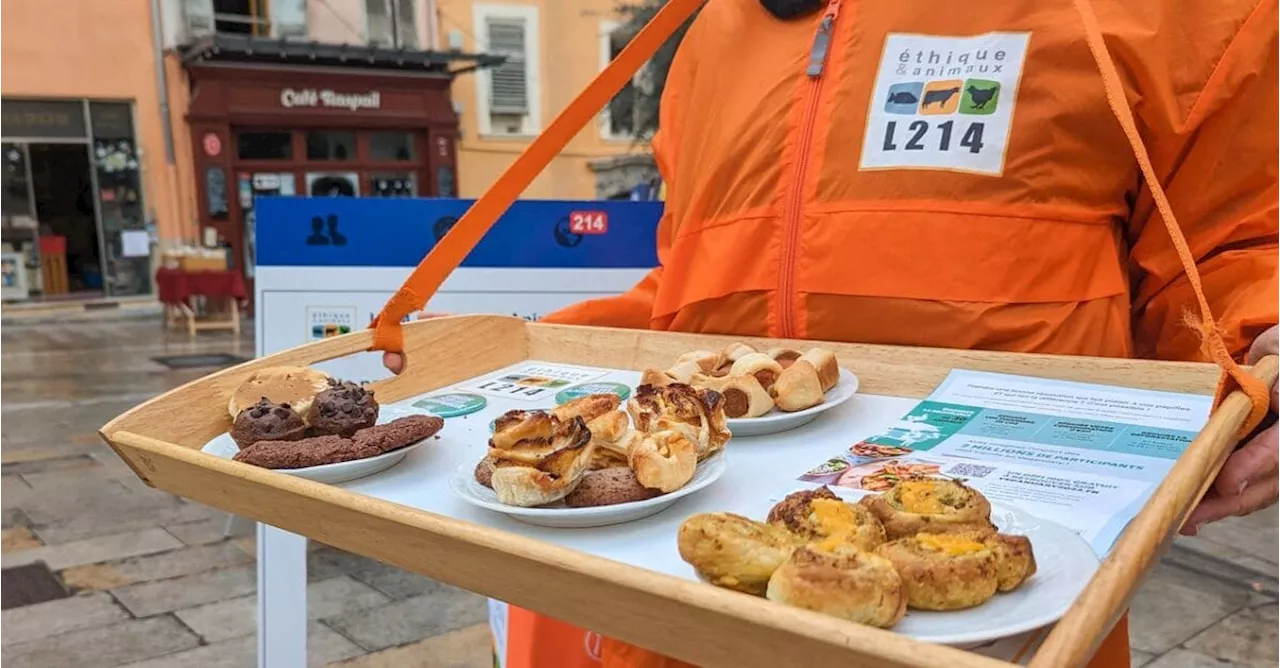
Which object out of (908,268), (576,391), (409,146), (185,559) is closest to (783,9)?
(908,268)

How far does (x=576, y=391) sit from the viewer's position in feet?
4.03

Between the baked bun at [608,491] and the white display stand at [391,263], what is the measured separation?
1576 millimetres

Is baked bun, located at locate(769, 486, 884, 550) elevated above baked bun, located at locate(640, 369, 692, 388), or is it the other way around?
baked bun, located at locate(640, 369, 692, 388)

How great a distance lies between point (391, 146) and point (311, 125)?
114cm

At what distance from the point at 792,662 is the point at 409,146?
561 inches

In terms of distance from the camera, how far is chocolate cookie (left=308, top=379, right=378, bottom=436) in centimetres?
103

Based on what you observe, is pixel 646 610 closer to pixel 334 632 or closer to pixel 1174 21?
pixel 1174 21

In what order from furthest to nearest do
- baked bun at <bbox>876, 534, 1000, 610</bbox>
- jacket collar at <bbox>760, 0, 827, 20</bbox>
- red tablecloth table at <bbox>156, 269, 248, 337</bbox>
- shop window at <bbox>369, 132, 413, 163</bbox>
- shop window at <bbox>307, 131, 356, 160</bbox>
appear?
shop window at <bbox>369, 132, 413, 163</bbox> → shop window at <bbox>307, 131, 356, 160</bbox> → red tablecloth table at <bbox>156, 269, 248, 337</bbox> → jacket collar at <bbox>760, 0, 827, 20</bbox> → baked bun at <bbox>876, 534, 1000, 610</bbox>

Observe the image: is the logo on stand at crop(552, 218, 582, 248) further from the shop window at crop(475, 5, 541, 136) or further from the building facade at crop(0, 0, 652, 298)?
the shop window at crop(475, 5, 541, 136)

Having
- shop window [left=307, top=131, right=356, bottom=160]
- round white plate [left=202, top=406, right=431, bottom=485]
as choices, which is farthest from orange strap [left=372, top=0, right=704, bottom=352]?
shop window [left=307, top=131, right=356, bottom=160]

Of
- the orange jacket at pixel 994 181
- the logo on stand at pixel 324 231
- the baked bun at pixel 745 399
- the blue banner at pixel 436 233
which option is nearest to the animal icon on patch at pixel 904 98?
the orange jacket at pixel 994 181

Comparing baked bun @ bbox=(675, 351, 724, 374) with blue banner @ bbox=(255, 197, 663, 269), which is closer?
baked bun @ bbox=(675, 351, 724, 374)

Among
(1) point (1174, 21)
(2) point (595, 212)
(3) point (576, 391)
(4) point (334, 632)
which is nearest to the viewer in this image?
(1) point (1174, 21)

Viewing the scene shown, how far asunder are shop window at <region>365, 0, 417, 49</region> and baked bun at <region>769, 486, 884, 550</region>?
45.2ft
